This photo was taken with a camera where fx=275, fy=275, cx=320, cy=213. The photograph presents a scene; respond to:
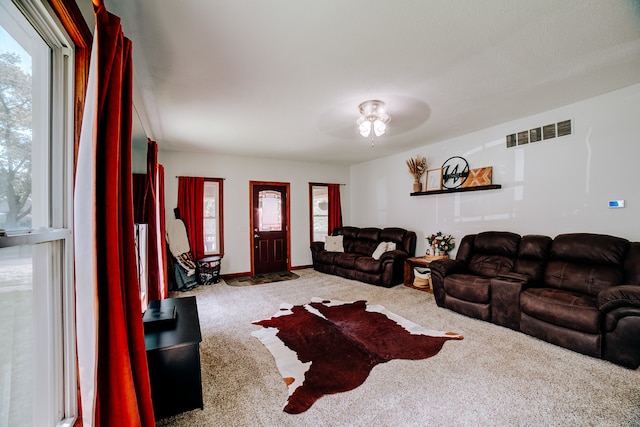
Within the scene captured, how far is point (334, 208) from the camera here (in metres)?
6.96

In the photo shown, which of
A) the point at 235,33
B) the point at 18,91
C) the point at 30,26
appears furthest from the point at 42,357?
the point at 235,33

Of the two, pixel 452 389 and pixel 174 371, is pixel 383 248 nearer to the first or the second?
pixel 452 389

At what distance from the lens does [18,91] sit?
0.92 metres

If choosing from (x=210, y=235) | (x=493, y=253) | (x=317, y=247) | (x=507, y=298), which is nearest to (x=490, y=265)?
(x=493, y=253)

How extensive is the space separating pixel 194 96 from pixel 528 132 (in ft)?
13.9

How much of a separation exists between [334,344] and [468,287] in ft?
5.96

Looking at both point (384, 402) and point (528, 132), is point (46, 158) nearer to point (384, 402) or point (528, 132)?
point (384, 402)

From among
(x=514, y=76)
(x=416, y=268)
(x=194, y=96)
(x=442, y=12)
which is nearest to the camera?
(x=442, y=12)

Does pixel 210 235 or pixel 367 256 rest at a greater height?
pixel 210 235

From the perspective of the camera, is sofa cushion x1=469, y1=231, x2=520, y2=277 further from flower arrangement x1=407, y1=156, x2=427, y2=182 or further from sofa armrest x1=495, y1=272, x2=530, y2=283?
flower arrangement x1=407, y1=156, x2=427, y2=182

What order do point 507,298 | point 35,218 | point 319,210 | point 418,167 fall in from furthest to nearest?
point 319,210
point 418,167
point 507,298
point 35,218

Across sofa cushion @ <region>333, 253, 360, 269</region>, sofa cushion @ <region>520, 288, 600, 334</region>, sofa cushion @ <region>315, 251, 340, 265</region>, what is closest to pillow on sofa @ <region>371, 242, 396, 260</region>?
sofa cushion @ <region>333, 253, 360, 269</region>

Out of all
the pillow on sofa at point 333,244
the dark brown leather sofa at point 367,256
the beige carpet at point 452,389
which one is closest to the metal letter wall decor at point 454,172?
the dark brown leather sofa at point 367,256

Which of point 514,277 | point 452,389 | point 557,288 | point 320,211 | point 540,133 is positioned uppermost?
point 540,133
